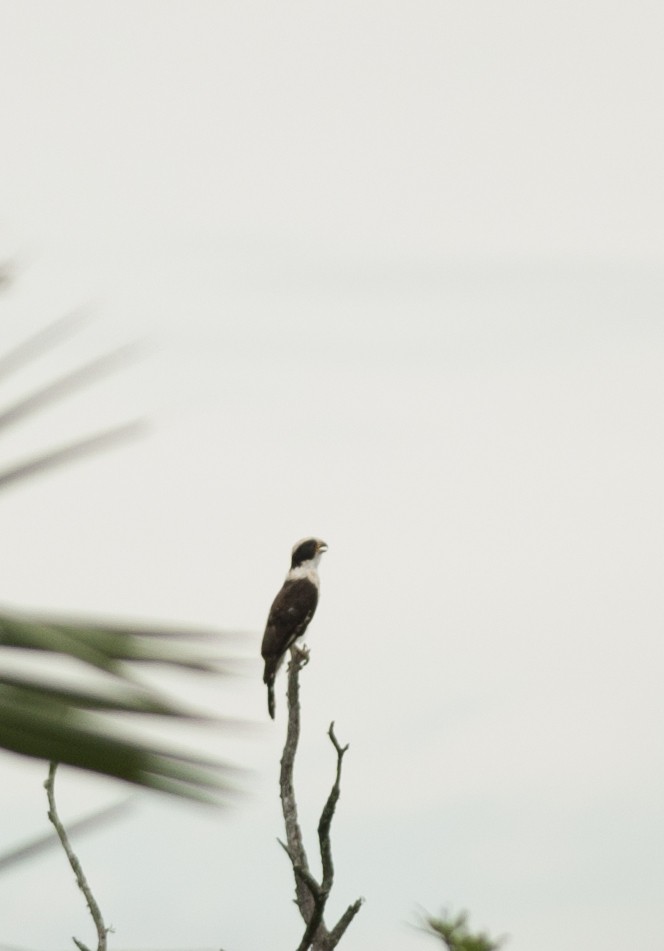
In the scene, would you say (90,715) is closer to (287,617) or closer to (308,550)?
(287,617)

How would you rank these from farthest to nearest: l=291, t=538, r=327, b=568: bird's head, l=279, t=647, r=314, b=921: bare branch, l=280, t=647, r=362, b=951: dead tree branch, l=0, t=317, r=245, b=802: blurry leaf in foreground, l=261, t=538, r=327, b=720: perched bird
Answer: l=291, t=538, r=327, b=568: bird's head, l=261, t=538, r=327, b=720: perched bird, l=279, t=647, r=314, b=921: bare branch, l=280, t=647, r=362, b=951: dead tree branch, l=0, t=317, r=245, b=802: blurry leaf in foreground

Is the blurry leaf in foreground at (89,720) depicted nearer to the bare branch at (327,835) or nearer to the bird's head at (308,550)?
the bare branch at (327,835)

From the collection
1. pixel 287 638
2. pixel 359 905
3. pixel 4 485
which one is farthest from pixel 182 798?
pixel 287 638

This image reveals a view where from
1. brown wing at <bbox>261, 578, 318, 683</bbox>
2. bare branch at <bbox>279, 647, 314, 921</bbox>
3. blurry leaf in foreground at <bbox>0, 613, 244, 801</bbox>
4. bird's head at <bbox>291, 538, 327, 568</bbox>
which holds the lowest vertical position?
blurry leaf in foreground at <bbox>0, 613, 244, 801</bbox>

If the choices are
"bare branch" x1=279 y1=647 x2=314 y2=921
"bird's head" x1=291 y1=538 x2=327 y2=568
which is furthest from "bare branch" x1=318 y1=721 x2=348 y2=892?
"bird's head" x1=291 y1=538 x2=327 y2=568

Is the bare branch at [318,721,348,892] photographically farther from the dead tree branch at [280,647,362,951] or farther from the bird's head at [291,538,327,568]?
the bird's head at [291,538,327,568]

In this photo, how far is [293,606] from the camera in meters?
11.9

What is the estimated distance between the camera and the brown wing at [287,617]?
1139 cm

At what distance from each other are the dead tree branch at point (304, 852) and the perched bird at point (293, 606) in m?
1.51

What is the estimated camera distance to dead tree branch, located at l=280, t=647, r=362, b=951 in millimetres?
5688

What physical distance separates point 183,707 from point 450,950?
3.77 meters

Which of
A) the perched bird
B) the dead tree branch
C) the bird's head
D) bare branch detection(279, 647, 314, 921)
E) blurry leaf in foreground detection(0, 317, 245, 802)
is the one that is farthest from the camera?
the bird's head

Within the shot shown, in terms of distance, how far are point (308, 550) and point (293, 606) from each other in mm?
850

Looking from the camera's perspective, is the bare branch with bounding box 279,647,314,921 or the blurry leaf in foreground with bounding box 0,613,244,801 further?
the bare branch with bounding box 279,647,314,921
